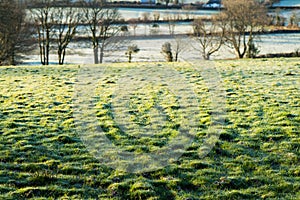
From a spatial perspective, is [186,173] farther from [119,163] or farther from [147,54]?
[147,54]

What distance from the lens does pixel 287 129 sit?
912 centimetres

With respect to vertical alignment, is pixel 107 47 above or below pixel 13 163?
above

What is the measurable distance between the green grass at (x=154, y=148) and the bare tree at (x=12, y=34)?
16.1 meters

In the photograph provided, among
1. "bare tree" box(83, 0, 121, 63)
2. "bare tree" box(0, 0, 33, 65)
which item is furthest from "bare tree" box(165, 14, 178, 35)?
"bare tree" box(0, 0, 33, 65)

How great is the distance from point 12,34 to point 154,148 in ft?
81.9

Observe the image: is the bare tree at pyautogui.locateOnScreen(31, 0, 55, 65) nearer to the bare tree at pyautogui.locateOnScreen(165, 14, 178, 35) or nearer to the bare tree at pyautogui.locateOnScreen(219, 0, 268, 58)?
the bare tree at pyautogui.locateOnScreen(219, 0, 268, 58)

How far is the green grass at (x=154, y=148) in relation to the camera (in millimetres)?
6449

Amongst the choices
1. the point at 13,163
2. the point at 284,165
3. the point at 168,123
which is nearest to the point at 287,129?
the point at 284,165

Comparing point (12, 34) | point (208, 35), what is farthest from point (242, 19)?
point (12, 34)

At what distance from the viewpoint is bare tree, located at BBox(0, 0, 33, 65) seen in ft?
93.2

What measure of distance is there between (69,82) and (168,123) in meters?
7.54

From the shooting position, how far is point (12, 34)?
1171 inches

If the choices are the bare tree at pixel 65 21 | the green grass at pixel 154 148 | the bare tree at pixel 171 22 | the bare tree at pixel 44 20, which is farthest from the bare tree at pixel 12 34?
the bare tree at pixel 171 22

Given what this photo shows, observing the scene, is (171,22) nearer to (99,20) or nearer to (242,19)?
(99,20)
